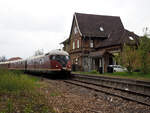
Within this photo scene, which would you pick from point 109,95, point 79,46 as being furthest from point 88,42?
point 109,95

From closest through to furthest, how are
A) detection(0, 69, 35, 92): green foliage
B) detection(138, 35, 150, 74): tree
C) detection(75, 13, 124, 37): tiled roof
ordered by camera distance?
1. detection(0, 69, 35, 92): green foliage
2. detection(138, 35, 150, 74): tree
3. detection(75, 13, 124, 37): tiled roof

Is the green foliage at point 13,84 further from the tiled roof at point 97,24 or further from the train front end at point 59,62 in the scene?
the tiled roof at point 97,24

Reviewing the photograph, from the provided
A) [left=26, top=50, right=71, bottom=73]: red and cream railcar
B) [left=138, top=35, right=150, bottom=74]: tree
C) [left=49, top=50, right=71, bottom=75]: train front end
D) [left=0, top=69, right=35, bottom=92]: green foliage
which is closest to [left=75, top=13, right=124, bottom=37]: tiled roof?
[left=26, top=50, right=71, bottom=73]: red and cream railcar

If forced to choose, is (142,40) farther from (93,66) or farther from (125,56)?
(93,66)

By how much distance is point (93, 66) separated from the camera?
3919cm

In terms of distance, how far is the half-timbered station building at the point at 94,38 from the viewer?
35875 millimetres

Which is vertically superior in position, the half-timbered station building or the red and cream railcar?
the half-timbered station building

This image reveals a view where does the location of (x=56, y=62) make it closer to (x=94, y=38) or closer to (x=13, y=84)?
(x=13, y=84)

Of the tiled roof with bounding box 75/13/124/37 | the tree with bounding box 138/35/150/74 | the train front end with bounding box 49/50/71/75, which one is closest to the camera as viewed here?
the train front end with bounding box 49/50/71/75

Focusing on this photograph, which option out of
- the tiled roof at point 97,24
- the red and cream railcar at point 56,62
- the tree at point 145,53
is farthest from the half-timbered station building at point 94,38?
the red and cream railcar at point 56,62

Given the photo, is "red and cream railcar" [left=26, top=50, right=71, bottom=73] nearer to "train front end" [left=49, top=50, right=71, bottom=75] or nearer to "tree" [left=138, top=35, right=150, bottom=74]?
"train front end" [left=49, top=50, right=71, bottom=75]

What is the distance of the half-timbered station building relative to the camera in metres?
35.9

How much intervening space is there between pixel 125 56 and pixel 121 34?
44.5 ft

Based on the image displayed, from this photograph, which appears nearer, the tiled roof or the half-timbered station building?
the half-timbered station building
